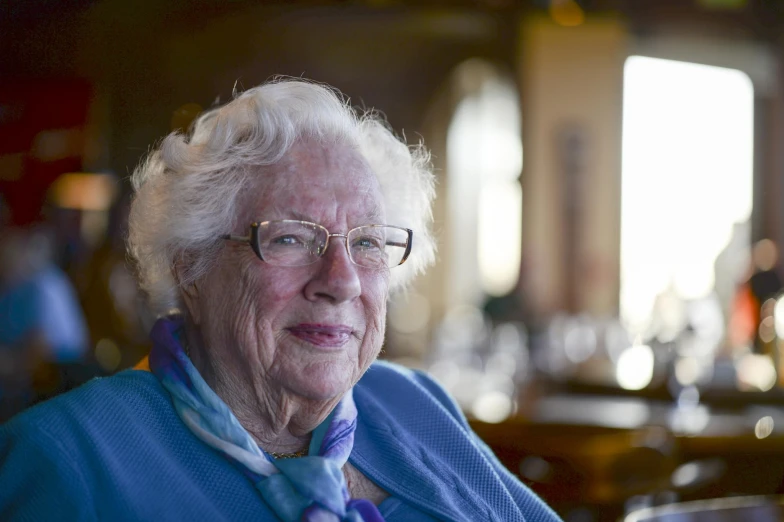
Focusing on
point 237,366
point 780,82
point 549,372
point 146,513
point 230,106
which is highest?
point 780,82

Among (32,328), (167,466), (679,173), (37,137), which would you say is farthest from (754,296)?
(37,137)

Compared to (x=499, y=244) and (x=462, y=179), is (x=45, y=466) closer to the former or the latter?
(x=499, y=244)

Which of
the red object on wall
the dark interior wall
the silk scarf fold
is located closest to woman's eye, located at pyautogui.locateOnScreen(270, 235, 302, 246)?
the silk scarf fold

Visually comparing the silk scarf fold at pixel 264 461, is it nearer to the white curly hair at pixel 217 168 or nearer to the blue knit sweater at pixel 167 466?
the blue knit sweater at pixel 167 466

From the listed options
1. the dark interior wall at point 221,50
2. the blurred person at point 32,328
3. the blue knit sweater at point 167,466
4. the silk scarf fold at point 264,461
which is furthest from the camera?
the dark interior wall at point 221,50

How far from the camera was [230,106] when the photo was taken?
4.64ft

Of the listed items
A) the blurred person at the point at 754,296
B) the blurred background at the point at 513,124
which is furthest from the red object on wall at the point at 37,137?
the blurred person at the point at 754,296

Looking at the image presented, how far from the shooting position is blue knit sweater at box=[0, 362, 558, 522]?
1128mm

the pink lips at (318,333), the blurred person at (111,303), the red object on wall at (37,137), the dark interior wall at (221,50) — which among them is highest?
the dark interior wall at (221,50)

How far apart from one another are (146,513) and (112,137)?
787 centimetres

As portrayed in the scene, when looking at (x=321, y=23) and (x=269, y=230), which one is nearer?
(x=269, y=230)

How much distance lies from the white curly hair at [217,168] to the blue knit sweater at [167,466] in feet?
0.67

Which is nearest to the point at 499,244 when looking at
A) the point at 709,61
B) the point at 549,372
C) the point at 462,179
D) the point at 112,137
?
the point at 462,179

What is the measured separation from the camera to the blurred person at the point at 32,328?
15.6 ft
